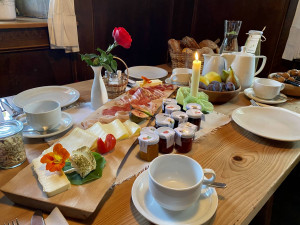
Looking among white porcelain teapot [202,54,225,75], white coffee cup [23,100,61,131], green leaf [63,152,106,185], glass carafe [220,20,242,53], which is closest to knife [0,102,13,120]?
white coffee cup [23,100,61,131]

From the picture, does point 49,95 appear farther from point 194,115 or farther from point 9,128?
point 194,115

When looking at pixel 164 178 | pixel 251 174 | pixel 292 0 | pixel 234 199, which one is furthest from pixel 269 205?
pixel 292 0

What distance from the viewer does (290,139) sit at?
2.78 ft

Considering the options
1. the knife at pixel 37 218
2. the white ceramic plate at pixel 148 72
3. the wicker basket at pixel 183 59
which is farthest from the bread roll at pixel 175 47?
the knife at pixel 37 218

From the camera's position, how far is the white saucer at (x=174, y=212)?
0.53m

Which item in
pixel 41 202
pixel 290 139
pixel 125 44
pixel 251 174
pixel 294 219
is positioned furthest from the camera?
pixel 294 219

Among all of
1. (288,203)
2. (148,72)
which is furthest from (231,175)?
(288,203)

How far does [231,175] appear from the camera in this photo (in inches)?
A: 28.0

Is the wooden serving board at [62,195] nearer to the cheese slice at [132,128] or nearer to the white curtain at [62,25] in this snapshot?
the cheese slice at [132,128]

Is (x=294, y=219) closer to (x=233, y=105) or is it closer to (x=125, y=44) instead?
(x=233, y=105)

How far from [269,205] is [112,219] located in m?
0.95

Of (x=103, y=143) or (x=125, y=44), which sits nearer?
(x=103, y=143)

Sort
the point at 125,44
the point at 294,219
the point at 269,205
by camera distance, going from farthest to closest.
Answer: the point at 294,219
the point at 269,205
the point at 125,44

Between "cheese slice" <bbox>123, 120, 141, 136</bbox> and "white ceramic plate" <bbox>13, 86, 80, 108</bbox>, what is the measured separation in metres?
0.37
